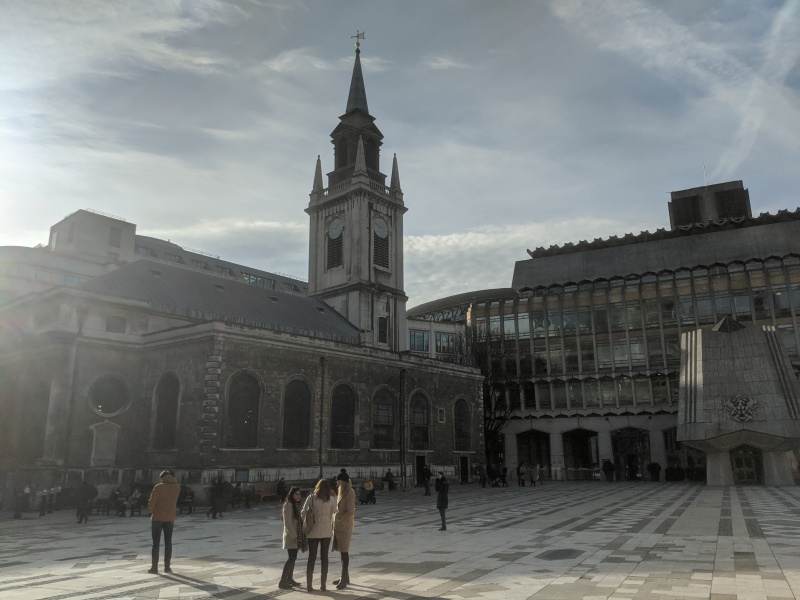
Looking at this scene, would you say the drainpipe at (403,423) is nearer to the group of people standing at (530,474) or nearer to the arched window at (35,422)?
the group of people standing at (530,474)

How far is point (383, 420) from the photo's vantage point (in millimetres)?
42000

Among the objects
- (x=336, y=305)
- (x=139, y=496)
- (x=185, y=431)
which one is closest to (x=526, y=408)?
(x=336, y=305)

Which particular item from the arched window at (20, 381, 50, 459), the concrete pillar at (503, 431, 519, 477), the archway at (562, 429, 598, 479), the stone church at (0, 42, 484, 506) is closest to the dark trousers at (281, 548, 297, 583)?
the stone church at (0, 42, 484, 506)

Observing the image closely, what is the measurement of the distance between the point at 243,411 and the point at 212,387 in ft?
8.01

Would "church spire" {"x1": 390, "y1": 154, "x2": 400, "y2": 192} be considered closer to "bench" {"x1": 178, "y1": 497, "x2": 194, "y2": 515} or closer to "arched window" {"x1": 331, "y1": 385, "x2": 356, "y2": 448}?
"arched window" {"x1": 331, "y1": 385, "x2": 356, "y2": 448}

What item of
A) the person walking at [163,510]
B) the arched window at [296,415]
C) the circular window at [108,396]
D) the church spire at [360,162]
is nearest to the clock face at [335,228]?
the church spire at [360,162]

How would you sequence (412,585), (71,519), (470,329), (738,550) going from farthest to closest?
1. (470,329)
2. (71,519)
3. (738,550)
4. (412,585)

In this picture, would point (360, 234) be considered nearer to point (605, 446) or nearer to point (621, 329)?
point (621, 329)

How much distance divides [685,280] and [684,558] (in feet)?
163

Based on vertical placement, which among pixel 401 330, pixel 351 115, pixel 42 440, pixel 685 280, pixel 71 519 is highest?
pixel 351 115

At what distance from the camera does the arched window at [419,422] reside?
44.4 m

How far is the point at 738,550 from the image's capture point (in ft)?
43.7

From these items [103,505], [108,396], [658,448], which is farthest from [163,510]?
[658,448]

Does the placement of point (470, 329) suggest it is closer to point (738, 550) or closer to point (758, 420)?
point (758, 420)
